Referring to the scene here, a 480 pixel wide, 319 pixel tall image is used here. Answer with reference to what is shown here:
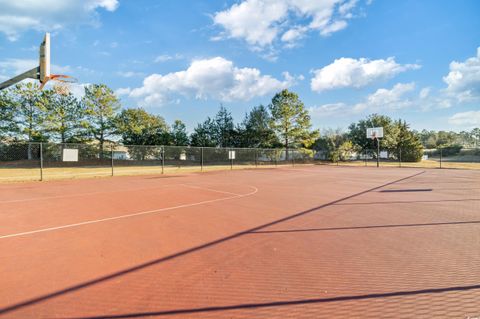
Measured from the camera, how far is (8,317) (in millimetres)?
2625

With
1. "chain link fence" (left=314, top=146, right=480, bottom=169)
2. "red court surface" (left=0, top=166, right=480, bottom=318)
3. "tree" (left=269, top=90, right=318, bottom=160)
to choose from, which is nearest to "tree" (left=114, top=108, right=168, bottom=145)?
"tree" (left=269, top=90, right=318, bottom=160)

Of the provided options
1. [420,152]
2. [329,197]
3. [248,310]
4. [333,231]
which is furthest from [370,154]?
[248,310]

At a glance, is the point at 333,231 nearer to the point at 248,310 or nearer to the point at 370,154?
the point at 248,310

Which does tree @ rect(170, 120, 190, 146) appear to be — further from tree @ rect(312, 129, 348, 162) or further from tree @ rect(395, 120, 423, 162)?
tree @ rect(395, 120, 423, 162)

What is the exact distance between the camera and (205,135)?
4250 cm

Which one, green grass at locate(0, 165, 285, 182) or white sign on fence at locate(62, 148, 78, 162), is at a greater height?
white sign on fence at locate(62, 148, 78, 162)

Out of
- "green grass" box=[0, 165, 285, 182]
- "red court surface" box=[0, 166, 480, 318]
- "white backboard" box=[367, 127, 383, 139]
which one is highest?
"white backboard" box=[367, 127, 383, 139]

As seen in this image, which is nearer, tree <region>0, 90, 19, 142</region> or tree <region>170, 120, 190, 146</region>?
tree <region>0, 90, 19, 142</region>

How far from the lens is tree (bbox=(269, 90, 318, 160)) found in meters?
38.2

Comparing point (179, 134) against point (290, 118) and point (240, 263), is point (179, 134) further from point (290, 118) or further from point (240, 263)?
point (240, 263)

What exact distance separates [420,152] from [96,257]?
5015 centimetres

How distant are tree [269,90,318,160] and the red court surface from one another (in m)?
31.5

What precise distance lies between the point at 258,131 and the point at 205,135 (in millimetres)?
8933

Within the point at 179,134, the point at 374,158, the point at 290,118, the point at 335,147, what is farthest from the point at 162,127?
the point at 374,158
